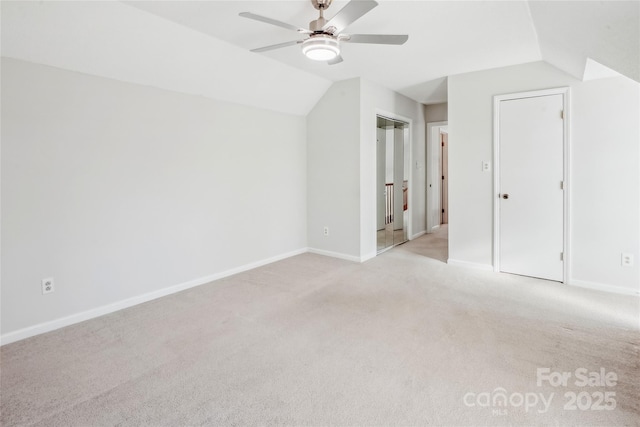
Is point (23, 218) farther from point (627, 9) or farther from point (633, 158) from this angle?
point (633, 158)

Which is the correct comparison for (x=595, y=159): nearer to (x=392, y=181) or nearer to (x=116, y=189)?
(x=392, y=181)

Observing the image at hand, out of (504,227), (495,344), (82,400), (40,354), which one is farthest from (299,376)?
(504,227)

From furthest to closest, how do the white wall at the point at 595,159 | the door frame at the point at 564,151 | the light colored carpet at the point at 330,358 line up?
the door frame at the point at 564,151 → the white wall at the point at 595,159 → the light colored carpet at the point at 330,358

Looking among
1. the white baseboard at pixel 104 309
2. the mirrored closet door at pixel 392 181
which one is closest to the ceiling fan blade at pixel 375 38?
the mirrored closet door at pixel 392 181

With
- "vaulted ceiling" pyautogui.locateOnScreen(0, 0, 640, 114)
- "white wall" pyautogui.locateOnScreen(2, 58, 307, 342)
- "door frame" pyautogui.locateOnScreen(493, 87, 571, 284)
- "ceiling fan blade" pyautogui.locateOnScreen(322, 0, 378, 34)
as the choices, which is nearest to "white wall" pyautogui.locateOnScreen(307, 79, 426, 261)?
"vaulted ceiling" pyautogui.locateOnScreen(0, 0, 640, 114)

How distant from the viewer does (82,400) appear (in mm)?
1793

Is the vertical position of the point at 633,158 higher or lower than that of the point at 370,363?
higher

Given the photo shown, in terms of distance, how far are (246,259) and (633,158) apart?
160 inches

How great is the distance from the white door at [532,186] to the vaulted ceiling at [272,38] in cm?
47

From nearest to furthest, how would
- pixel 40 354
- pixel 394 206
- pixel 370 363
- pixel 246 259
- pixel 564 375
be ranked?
pixel 564 375 → pixel 370 363 → pixel 40 354 → pixel 246 259 → pixel 394 206

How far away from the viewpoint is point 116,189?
2.94 meters

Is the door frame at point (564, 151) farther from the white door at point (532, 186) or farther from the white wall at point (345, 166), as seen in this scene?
the white wall at point (345, 166)

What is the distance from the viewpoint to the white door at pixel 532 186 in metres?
3.51

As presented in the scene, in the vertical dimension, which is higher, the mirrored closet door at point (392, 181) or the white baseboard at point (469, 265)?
the mirrored closet door at point (392, 181)
